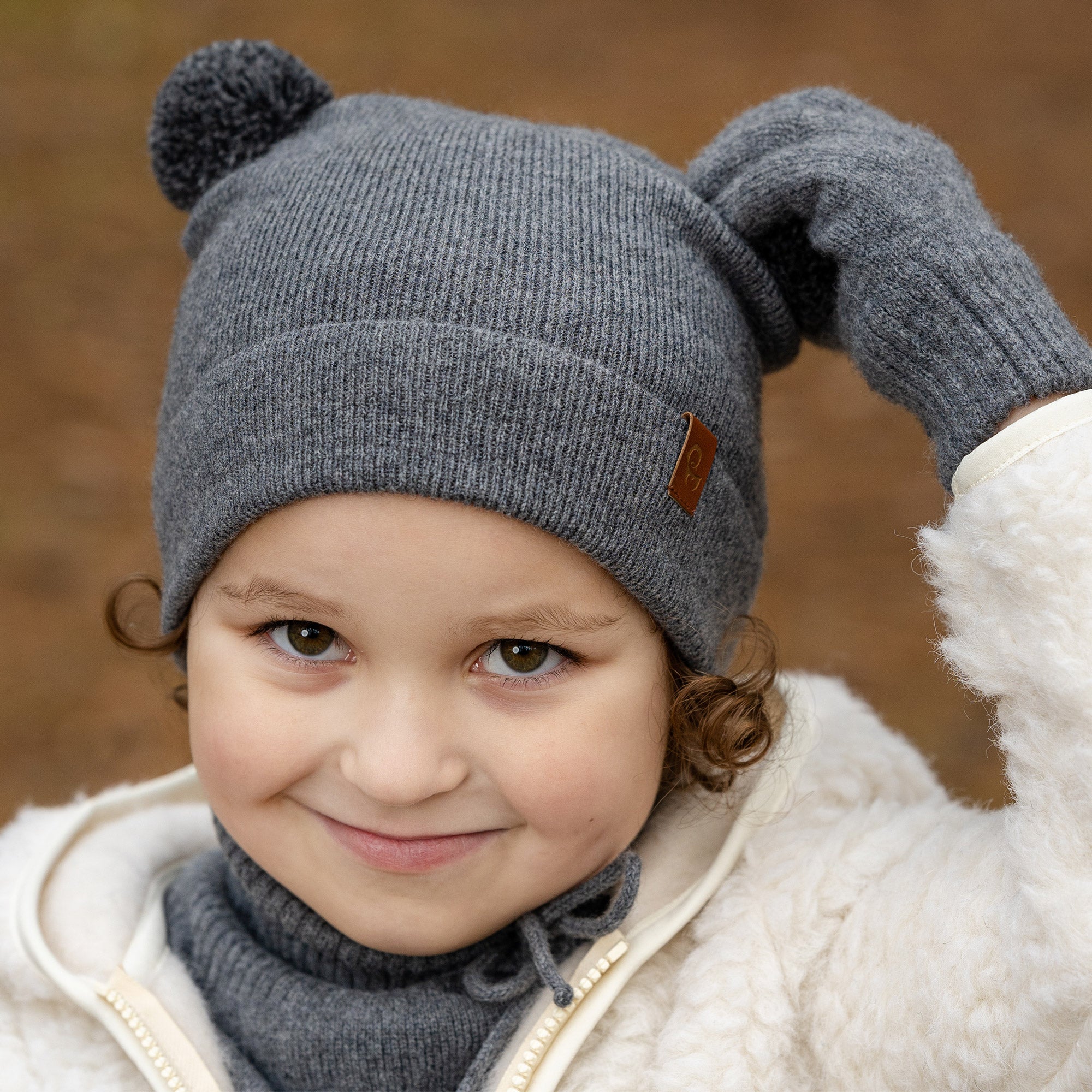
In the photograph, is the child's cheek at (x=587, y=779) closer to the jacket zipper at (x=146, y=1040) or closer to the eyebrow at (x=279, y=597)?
the eyebrow at (x=279, y=597)

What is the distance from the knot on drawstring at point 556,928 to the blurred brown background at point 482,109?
2102 millimetres

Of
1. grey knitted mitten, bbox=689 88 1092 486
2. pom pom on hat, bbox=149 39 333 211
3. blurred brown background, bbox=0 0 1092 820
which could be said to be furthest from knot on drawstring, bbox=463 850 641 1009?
blurred brown background, bbox=0 0 1092 820

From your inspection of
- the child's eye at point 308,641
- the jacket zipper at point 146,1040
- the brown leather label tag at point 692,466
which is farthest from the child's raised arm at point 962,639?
the jacket zipper at point 146,1040

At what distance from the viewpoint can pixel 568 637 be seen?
1535 mm

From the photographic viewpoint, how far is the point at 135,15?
6898mm

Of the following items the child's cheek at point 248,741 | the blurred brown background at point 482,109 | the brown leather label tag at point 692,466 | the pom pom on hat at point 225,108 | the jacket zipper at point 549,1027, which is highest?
the pom pom on hat at point 225,108

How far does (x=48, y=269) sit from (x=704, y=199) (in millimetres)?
4702

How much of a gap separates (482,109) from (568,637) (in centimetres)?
330

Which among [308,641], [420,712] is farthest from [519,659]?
[308,641]

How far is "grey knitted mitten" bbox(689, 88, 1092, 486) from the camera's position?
59.4 inches

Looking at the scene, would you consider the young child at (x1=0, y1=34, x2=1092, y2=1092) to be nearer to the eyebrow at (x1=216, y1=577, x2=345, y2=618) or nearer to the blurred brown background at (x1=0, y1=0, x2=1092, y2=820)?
the eyebrow at (x1=216, y1=577, x2=345, y2=618)

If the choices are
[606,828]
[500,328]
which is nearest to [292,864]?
[606,828]

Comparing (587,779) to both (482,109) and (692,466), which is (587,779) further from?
(482,109)

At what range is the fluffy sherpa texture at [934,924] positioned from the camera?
1.35m
